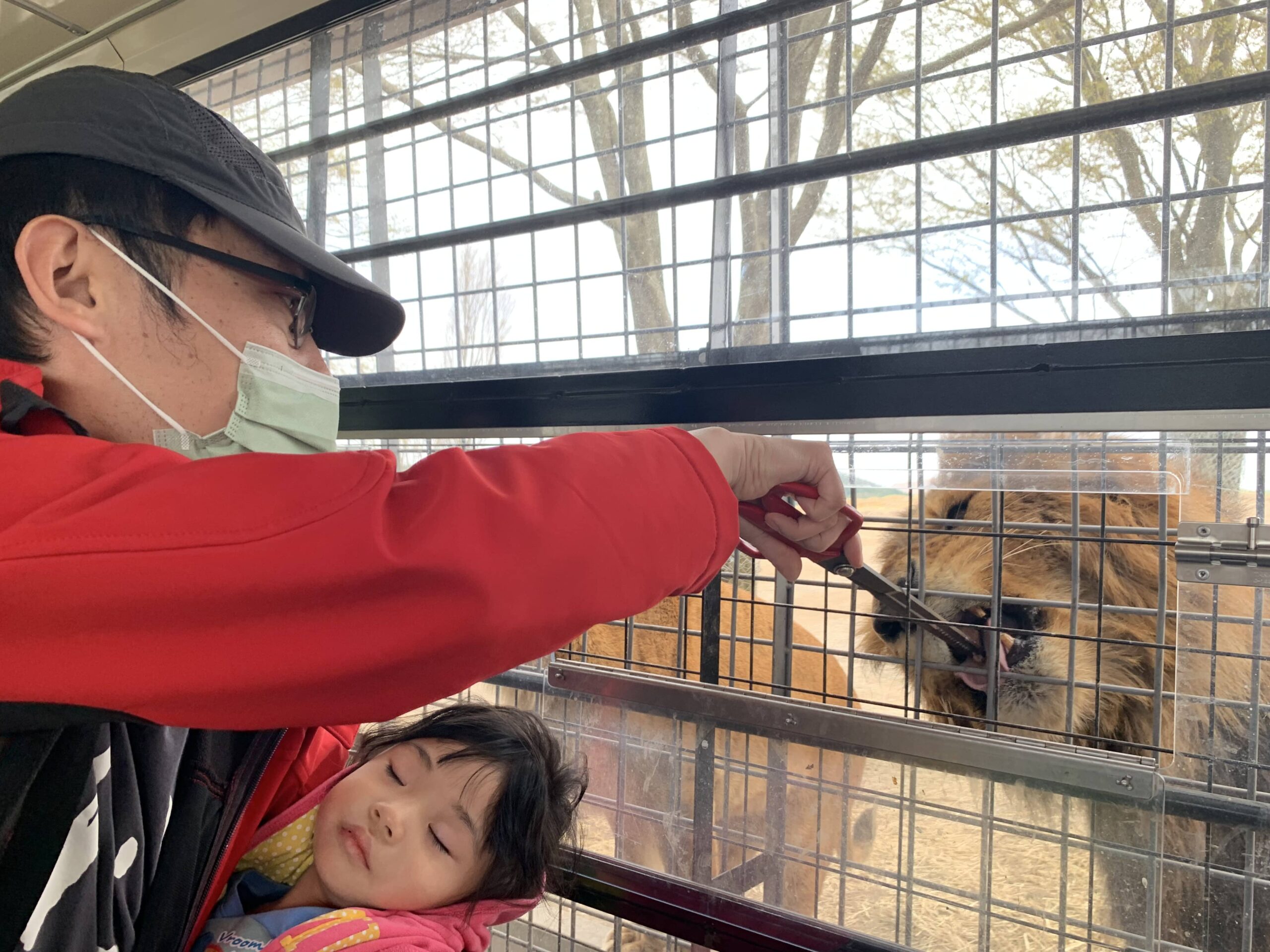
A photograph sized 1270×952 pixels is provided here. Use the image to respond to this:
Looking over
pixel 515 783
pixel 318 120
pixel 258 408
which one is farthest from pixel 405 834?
pixel 318 120

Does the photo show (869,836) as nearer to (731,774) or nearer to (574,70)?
(731,774)

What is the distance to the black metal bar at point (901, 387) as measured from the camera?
0.83 metres

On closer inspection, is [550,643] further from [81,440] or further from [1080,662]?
[1080,662]

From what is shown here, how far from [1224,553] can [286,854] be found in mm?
1180

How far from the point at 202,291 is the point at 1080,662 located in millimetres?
1072

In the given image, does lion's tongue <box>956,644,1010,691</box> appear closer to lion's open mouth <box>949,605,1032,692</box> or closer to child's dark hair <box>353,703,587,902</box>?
lion's open mouth <box>949,605,1032,692</box>

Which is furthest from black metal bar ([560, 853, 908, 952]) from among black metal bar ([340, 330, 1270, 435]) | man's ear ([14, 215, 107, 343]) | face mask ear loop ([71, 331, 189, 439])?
man's ear ([14, 215, 107, 343])

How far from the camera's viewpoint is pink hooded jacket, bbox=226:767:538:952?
3.05 ft

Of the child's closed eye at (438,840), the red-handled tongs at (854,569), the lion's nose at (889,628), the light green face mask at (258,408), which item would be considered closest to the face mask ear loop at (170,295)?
the light green face mask at (258,408)

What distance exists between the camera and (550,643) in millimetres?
631

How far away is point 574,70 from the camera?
4.14 feet

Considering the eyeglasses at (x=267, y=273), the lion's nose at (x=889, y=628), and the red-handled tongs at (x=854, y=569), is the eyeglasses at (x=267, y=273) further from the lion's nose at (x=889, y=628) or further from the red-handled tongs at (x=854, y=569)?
the lion's nose at (x=889, y=628)

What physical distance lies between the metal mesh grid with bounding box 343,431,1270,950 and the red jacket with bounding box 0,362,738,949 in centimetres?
57

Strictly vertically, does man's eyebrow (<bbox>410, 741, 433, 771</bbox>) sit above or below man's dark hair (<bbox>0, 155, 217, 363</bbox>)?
below
